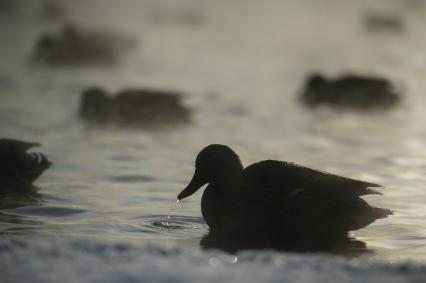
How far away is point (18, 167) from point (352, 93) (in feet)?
37.4

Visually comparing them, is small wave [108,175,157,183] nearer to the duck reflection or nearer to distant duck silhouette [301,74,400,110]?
the duck reflection

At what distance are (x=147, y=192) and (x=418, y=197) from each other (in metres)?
2.75

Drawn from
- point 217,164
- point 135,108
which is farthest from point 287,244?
point 135,108

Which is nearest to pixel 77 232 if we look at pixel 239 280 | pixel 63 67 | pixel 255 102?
pixel 239 280

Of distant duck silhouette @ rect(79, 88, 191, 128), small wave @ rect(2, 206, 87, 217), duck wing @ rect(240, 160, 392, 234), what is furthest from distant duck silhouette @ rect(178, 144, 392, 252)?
Result: distant duck silhouette @ rect(79, 88, 191, 128)

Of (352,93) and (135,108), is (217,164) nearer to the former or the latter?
(135,108)

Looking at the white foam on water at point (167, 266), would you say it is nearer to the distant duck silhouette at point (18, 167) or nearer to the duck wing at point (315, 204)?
the duck wing at point (315, 204)

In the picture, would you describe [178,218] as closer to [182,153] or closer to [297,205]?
[297,205]

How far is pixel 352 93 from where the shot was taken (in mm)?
19594

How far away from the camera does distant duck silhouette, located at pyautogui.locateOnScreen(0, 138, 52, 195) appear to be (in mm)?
9125

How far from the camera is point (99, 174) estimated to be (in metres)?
10.4

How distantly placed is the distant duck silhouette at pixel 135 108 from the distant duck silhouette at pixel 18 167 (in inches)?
224

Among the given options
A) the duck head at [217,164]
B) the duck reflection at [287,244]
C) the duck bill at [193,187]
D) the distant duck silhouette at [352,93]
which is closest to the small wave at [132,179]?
the duck bill at [193,187]

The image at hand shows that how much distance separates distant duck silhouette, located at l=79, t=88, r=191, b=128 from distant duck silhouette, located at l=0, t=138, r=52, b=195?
5.69 m
